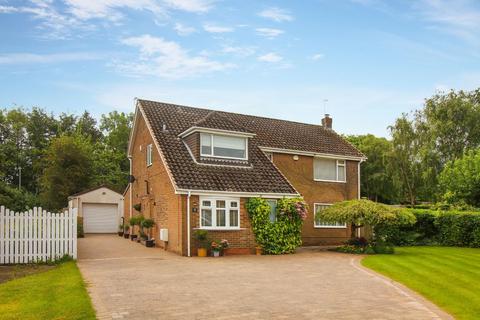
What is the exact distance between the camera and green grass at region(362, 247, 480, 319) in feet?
37.2

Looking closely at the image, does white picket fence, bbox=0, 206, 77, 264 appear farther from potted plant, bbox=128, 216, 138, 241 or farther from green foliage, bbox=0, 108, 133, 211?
green foliage, bbox=0, 108, 133, 211

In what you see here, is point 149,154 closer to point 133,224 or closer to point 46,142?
point 133,224

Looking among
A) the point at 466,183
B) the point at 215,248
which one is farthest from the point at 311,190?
the point at 466,183

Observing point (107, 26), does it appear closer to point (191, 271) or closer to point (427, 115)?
point (191, 271)

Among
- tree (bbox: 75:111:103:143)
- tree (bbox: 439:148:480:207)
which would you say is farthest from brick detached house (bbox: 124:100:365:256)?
tree (bbox: 75:111:103:143)

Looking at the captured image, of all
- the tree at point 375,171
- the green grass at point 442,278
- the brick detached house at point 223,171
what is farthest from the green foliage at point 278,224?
the tree at point 375,171

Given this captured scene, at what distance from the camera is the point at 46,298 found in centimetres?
1101

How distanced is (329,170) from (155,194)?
1251 cm

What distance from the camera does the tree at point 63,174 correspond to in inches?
1772

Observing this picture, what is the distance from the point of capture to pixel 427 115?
5019 cm

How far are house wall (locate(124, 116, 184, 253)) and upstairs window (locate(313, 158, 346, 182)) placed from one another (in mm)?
10961

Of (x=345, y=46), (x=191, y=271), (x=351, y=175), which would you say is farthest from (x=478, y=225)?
(x=191, y=271)

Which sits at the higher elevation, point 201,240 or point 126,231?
point 201,240

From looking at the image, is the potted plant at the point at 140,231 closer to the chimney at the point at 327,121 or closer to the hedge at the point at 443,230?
the hedge at the point at 443,230
